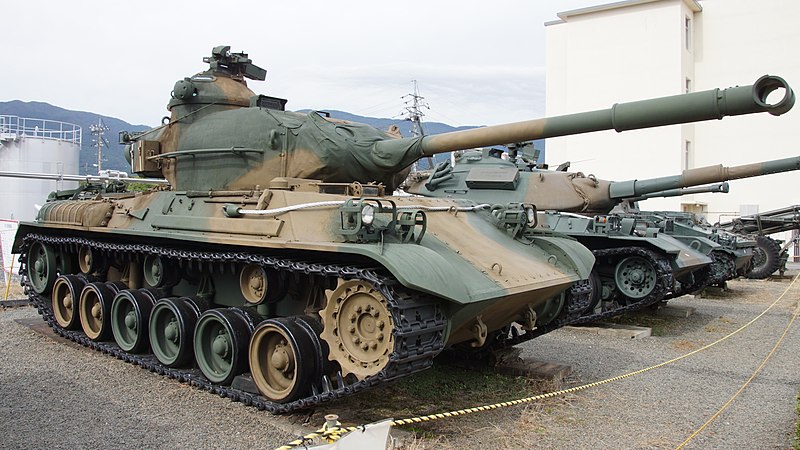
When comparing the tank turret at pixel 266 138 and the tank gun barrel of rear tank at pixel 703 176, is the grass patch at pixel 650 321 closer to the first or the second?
the tank gun barrel of rear tank at pixel 703 176

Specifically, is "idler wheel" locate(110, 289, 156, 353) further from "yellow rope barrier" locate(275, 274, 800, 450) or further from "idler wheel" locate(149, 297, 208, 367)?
A: "yellow rope barrier" locate(275, 274, 800, 450)

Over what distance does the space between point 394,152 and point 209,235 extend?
7.68ft

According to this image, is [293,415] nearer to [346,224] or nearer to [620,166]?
[346,224]

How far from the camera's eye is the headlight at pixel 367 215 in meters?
6.04

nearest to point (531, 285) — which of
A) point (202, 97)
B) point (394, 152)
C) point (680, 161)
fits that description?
point (394, 152)

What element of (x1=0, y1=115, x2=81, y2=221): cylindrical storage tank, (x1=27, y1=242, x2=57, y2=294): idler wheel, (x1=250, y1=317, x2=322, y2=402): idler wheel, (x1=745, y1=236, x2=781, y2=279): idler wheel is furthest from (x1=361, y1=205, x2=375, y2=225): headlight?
(x1=0, y1=115, x2=81, y2=221): cylindrical storage tank

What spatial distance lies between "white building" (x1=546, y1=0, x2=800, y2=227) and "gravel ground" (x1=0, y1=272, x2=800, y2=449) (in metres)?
23.9

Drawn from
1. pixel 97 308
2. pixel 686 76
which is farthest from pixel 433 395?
pixel 686 76

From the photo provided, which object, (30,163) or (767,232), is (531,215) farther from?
(30,163)

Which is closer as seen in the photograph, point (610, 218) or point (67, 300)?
point (67, 300)

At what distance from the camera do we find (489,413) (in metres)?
7.21

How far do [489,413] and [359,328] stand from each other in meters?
1.95

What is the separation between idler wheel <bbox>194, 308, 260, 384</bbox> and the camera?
741cm

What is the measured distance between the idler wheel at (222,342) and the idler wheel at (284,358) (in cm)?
26
